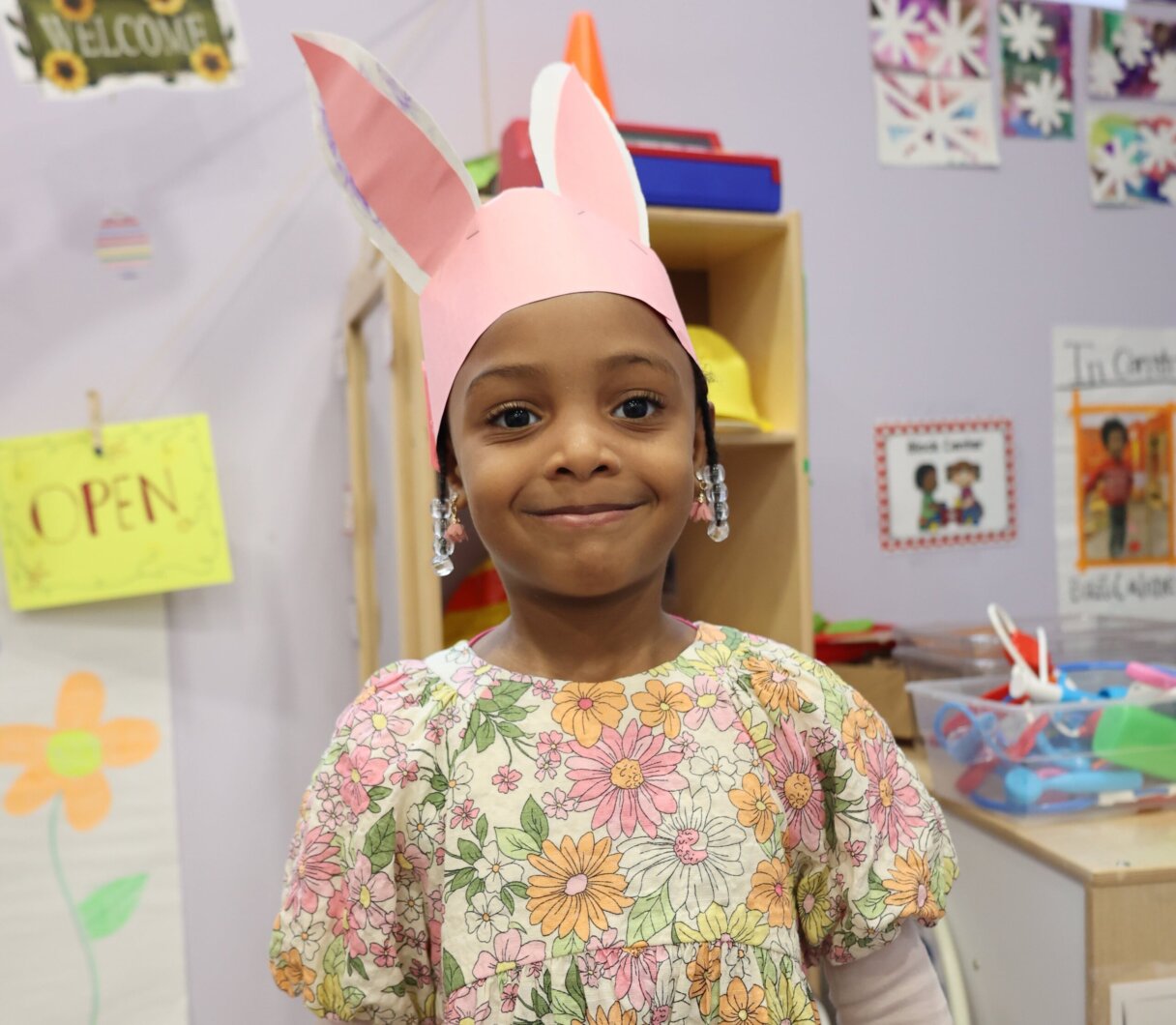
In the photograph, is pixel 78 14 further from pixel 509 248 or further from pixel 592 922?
pixel 592 922

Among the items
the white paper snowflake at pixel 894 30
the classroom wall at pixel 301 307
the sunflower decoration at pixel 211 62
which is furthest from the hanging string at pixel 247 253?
the white paper snowflake at pixel 894 30

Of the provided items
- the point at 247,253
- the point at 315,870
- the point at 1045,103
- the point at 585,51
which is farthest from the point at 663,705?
the point at 1045,103

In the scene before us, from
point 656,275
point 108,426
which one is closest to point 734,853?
point 656,275

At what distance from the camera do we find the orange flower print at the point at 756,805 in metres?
0.59

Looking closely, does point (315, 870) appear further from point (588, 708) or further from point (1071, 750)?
point (1071, 750)

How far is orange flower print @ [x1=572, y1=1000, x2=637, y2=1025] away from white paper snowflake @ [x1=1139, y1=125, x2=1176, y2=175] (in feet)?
5.18

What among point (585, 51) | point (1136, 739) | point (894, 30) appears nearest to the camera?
point (1136, 739)

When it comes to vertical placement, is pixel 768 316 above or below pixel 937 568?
above

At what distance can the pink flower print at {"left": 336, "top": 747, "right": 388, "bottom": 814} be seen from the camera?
59 cm

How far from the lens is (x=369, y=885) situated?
0.58 m

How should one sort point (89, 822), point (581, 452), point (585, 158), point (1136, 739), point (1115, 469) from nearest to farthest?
point (581, 452) → point (585, 158) → point (1136, 739) → point (89, 822) → point (1115, 469)

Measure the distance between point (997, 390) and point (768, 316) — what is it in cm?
60

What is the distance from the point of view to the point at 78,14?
1.04 metres

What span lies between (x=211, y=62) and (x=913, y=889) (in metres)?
1.09
